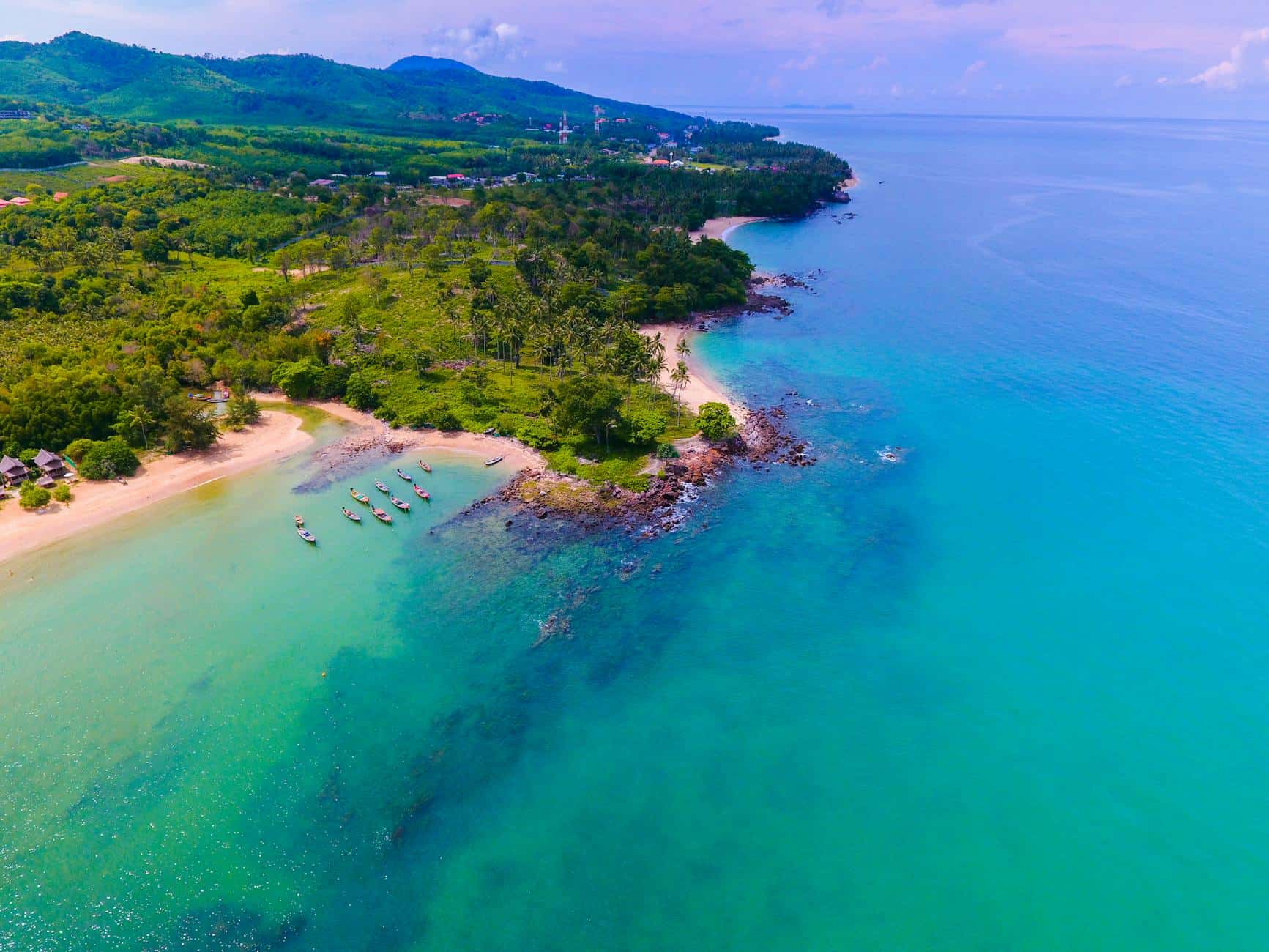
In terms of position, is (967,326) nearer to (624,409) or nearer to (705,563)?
(624,409)

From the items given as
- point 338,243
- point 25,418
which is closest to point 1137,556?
point 25,418

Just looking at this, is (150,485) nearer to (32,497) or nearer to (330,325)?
(32,497)

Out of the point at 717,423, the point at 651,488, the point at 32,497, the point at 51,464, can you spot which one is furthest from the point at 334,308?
the point at 651,488

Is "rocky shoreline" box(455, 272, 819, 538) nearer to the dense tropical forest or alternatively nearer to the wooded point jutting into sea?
the wooded point jutting into sea

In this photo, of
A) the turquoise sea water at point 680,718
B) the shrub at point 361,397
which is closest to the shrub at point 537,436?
the turquoise sea water at point 680,718

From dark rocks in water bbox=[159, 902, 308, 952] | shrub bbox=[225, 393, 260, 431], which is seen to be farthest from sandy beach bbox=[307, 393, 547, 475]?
dark rocks in water bbox=[159, 902, 308, 952]
